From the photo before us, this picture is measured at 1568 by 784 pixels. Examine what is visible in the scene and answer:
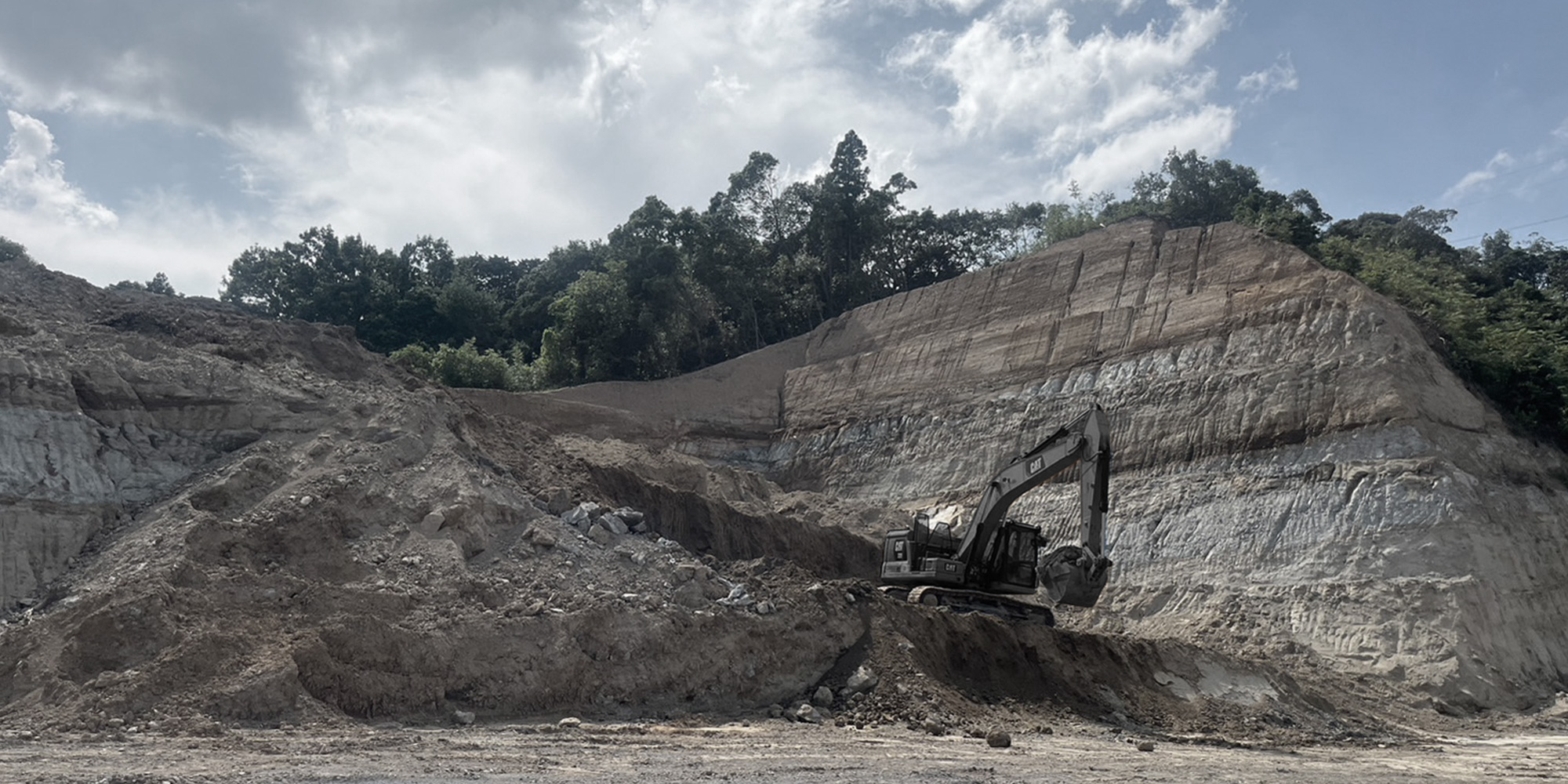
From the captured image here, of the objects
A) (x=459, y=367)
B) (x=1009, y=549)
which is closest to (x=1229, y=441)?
(x=1009, y=549)

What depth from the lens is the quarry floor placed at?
31.7ft

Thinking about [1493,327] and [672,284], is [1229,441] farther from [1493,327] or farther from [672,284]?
[672,284]

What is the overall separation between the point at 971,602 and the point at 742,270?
1017 inches

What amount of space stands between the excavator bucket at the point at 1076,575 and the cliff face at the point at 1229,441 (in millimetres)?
7046

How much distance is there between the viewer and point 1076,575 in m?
15.7

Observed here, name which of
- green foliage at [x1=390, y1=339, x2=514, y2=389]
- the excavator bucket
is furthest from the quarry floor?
green foliage at [x1=390, y1=339, x2=514, y2=389]

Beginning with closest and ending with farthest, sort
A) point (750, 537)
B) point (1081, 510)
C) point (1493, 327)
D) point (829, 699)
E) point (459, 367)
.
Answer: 1. point (829, 699)
2. point (1081, 510)
3. point (750, 537)
4. point (1493, 327)
5. point (459, 367)

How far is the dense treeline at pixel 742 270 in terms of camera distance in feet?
131

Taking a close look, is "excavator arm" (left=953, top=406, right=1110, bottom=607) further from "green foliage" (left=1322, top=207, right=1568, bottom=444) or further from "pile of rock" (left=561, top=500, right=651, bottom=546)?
"green foliage" (left=1322, top=207, right=1568, bottom=444)

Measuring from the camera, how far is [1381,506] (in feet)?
71.8

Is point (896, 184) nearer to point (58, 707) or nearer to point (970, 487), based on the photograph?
point (970, 487)

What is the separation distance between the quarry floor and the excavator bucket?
1.90m

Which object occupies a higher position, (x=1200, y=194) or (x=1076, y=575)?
(x=1200, y=194)

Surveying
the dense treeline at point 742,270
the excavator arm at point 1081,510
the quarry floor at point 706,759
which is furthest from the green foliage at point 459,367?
the quarry floor at point 706,759
